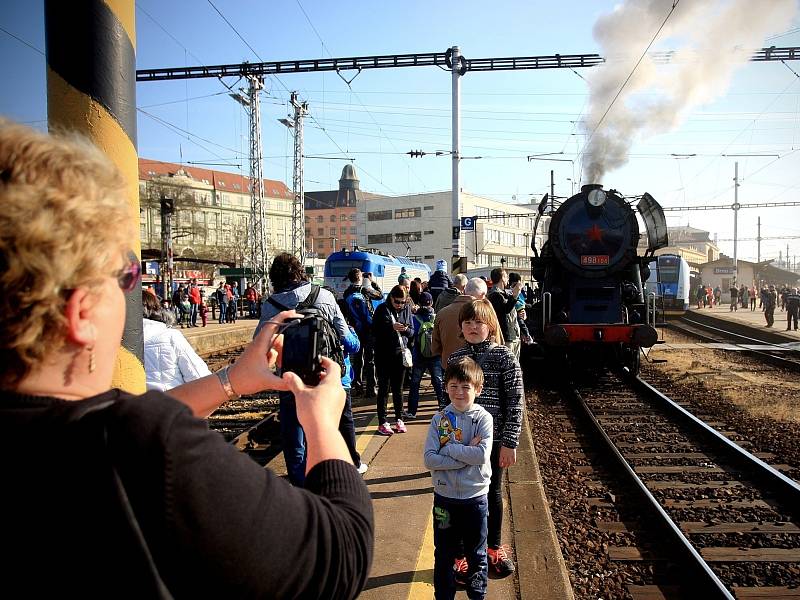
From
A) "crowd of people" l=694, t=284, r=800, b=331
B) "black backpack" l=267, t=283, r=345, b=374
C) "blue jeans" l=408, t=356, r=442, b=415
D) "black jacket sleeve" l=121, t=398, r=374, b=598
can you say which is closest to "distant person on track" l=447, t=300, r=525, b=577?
"black backpack" l=267, t=283, r=345, b=374

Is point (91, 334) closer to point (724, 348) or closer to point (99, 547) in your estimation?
point (99, 547)

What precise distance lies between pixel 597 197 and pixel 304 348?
11508 millimetres

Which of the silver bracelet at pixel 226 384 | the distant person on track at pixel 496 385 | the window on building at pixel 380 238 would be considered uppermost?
the window on building at pixel 380 238

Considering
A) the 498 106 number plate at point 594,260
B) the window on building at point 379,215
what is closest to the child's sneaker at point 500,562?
the 498 106 number plate at point 594,260

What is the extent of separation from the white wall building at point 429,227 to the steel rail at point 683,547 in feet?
196

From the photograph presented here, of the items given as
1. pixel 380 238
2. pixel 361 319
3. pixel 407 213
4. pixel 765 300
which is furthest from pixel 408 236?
pixel 361 319

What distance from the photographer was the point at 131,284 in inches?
46.4

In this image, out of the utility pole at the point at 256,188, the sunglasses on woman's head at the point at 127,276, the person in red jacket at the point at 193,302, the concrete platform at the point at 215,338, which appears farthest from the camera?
the utility pole at the point at 256,188

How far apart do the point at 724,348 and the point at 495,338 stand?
15620mm

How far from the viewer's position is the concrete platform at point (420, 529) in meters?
3.72

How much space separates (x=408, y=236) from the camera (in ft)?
233

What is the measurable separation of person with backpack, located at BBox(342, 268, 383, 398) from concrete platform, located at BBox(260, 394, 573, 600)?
175 cm

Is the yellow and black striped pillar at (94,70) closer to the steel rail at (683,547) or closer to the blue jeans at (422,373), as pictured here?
the steel rail at (683,547)

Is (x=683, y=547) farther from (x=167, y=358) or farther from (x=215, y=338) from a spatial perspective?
(x=215, y=338)
